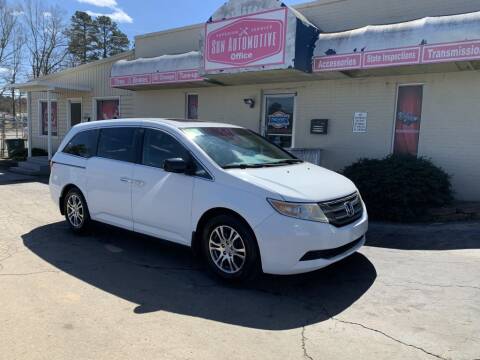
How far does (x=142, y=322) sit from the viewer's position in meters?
3.67

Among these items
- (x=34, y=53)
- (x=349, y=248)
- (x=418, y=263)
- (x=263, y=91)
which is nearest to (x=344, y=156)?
(x=263, y=91)

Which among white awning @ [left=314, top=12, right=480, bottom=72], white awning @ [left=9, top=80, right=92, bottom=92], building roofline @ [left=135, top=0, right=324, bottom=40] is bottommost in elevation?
white awning @ [left=9, top=80, right=92, bottom=92]

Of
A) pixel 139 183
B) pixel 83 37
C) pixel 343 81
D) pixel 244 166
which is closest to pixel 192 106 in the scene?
pixel 343 81

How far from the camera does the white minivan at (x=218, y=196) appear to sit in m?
4.10

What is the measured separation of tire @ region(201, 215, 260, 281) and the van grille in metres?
0.79

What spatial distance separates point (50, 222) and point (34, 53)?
3719 centimetres

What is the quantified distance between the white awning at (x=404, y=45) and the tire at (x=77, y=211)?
555 centimetres

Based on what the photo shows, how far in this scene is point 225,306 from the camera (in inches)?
158

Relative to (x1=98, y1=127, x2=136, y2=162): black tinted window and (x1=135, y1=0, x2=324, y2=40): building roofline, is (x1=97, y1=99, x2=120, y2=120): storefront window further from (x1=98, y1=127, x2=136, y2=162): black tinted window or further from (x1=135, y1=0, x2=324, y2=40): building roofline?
(x1=98, y1=127, x2=136, y2=162): black tinted window

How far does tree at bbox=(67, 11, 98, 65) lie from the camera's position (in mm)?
44562

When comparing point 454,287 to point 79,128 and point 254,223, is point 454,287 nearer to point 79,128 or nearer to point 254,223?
point 254,223

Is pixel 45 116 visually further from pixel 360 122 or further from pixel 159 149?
pixel 159 149

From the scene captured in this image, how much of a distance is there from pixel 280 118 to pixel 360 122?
2.26m

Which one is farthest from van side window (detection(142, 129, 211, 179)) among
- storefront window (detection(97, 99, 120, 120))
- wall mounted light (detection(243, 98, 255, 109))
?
storefront window (detection(97, 99, 120, 120))
